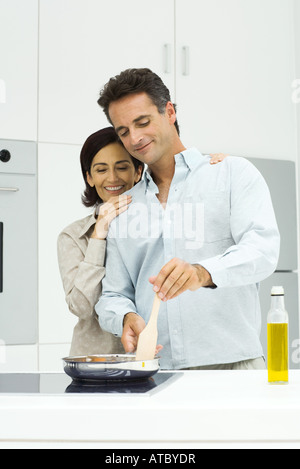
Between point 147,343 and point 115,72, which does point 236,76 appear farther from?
point 147,343

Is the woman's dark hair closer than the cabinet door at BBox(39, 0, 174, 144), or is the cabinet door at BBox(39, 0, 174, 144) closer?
the woman's dark hair

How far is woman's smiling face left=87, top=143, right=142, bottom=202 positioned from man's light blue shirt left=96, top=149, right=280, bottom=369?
237 millimetres

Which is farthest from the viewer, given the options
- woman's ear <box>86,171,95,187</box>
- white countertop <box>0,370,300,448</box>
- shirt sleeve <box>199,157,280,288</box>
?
woman's ear <box>86,171,95,187</box>

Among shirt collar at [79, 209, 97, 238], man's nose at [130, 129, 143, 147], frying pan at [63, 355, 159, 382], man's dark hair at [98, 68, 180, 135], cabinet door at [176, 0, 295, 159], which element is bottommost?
frying pan at [63, 355, 159, 382]

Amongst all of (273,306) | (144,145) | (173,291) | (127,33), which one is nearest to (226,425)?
(273,306)

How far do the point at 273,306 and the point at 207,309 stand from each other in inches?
28.3

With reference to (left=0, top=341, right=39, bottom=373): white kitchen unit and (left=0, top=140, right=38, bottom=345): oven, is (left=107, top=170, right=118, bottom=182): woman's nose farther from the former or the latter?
(left=0, top=341, right=39, bottom=373): white kitchen unit

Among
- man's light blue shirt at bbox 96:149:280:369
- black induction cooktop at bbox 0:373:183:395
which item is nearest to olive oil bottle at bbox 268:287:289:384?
black induction cooktop at bbox 0:373:183:395

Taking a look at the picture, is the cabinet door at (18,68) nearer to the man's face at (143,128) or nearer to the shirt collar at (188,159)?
the man's face at (143,128)

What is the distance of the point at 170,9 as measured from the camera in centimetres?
270

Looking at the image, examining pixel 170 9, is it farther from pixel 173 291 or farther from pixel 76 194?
pixel 173 291

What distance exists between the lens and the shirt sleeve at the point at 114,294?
5.79 feet

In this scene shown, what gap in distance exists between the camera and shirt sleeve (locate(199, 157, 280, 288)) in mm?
1510
